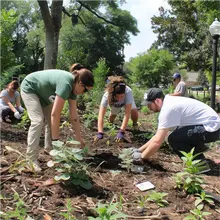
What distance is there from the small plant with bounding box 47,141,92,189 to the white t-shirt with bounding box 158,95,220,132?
1026 mm

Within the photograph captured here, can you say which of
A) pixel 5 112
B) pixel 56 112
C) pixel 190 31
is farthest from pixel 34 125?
pixel 190 31

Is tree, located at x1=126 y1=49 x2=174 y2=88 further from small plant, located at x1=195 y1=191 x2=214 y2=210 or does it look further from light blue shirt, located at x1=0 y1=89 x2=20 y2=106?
small plant, located at x1=195 y1=191 x2=214 y2=210

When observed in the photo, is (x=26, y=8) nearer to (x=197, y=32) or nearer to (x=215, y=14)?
(x=197, y=32)

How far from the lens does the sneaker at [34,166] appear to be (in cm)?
317

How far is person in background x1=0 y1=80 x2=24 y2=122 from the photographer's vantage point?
6883 mm

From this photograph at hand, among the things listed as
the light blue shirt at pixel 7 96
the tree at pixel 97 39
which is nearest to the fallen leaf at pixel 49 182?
the light blue shirt at pixel 7 96

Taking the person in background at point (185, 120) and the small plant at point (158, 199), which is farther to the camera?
the person in background at point (185, 120)

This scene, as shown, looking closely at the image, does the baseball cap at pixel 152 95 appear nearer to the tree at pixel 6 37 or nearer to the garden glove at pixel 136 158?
the garden glove at pixel 136 158

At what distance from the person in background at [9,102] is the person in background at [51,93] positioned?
128 inches

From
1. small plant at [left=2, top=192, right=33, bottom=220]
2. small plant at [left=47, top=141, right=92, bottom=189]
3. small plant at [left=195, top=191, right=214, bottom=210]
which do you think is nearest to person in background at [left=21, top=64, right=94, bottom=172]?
small plant at [left=47, top=141, right=92, bottom=189]

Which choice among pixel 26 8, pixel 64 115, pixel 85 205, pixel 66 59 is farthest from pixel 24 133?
pixel 26 8

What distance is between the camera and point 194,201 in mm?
3014

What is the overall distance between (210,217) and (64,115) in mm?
5213

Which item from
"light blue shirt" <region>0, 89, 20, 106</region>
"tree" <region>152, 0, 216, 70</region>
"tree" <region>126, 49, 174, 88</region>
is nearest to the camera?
"light blue shirt" <region>0, 89, 20, 106</region>
